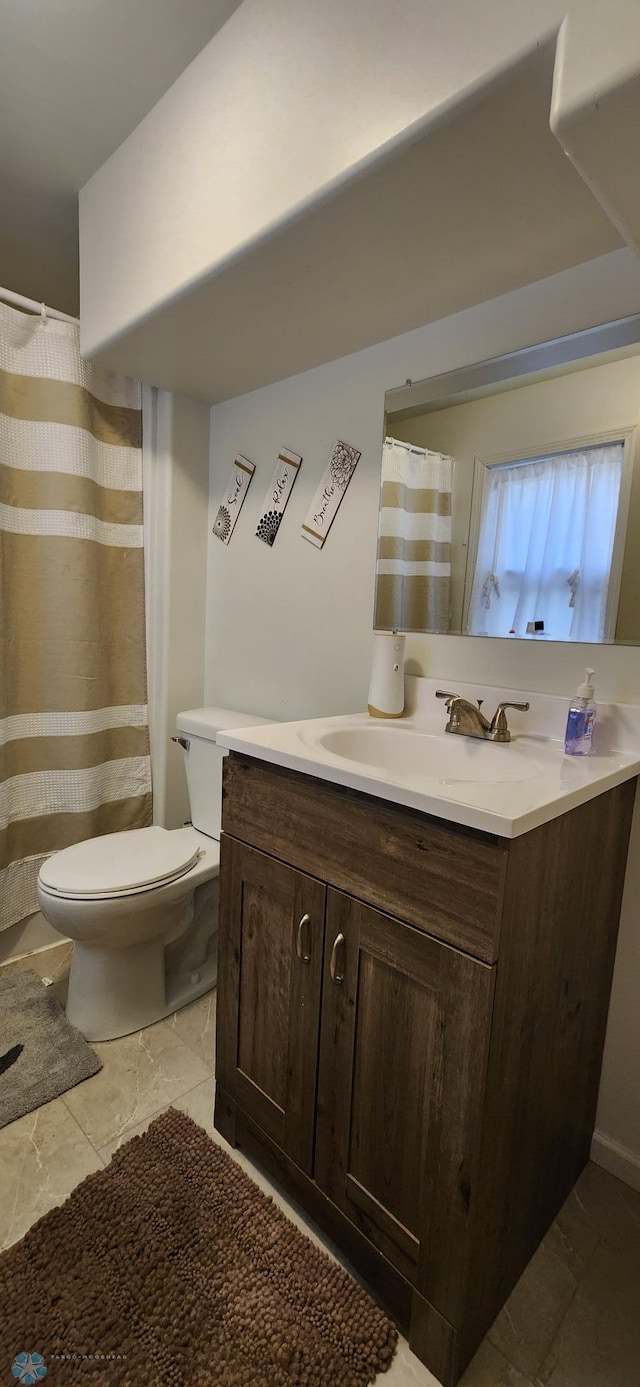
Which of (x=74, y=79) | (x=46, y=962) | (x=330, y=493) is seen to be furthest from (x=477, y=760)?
(x=74, y=79)

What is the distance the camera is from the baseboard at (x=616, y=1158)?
46.9 inches

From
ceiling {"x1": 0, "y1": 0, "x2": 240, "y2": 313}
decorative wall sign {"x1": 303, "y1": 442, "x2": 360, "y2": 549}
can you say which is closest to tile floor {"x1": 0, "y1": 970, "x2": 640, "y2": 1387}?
decorative wall sign {"x1": 303, "y1": 442, "x2": 360, "y2": 549}

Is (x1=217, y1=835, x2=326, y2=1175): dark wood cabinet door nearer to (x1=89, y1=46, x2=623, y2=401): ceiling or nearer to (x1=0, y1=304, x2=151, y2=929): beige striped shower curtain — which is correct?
(x1=0, y1=304, x2=151, y2=929): beige striped shower curtain

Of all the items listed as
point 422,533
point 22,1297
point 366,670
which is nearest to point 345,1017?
point 22,1297

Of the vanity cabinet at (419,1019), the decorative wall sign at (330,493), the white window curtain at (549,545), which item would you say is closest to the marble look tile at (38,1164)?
the vanity cabinet at (419,1019)

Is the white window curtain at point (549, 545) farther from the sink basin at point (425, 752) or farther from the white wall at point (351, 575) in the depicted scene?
the sink basin at point (425, 752)

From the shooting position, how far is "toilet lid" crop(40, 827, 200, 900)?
1.42 m

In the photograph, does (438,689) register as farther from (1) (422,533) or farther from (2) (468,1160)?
(2) (468,1160)

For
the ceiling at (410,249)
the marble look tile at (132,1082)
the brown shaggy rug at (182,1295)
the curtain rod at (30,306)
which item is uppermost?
the curtain rod at (30,306)

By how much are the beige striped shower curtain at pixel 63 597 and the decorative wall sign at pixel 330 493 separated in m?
0.67

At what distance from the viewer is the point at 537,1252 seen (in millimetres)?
1067

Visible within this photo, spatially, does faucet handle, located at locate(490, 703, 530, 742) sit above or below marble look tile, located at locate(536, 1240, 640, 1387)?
above

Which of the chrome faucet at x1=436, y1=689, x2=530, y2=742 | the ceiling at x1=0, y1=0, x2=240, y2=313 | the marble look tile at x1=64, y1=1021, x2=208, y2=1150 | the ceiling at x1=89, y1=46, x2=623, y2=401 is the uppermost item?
the ceiling at x1=0, y1=0, x2=240, y2=313

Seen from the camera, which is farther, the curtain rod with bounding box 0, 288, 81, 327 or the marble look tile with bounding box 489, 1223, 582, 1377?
the curtain rod with bounding box 0, 288, 81, 327
